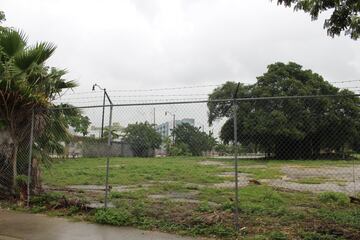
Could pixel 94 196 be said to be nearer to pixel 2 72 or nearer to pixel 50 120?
pixel 50 120

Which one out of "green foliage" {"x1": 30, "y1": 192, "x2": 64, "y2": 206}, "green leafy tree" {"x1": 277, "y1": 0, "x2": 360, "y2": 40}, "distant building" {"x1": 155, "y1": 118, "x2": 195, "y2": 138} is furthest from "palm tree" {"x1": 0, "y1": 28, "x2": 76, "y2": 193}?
"green leafy tree" {"x1": 277, "y1": 0, "x2": 360, "y2": 40}

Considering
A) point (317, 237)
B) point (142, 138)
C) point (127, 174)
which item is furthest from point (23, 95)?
point (127, 174)

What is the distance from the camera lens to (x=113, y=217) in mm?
7719

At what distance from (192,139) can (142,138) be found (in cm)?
141

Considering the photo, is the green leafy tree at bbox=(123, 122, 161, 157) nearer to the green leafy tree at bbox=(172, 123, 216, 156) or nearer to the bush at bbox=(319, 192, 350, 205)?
the green leafy tree at bbox=(172, 123, 216, 156)

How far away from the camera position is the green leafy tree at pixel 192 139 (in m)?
8.06

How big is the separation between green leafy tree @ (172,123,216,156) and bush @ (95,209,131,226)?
1.75 meters

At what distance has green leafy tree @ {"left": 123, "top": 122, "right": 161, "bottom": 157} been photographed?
350 inches

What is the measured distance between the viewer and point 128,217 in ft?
25.4

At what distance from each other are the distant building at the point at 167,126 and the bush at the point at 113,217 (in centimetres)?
176

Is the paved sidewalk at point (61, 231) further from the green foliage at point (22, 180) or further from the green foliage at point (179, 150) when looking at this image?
the green foliage at point (179, 150)

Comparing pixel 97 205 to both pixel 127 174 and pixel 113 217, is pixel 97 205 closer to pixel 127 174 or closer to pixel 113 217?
pixel 113 217

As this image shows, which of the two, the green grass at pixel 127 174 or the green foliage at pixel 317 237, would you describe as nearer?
the green foliage at pixel 317 237

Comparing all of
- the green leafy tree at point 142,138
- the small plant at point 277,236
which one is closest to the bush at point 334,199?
the small plant at point 277,236
